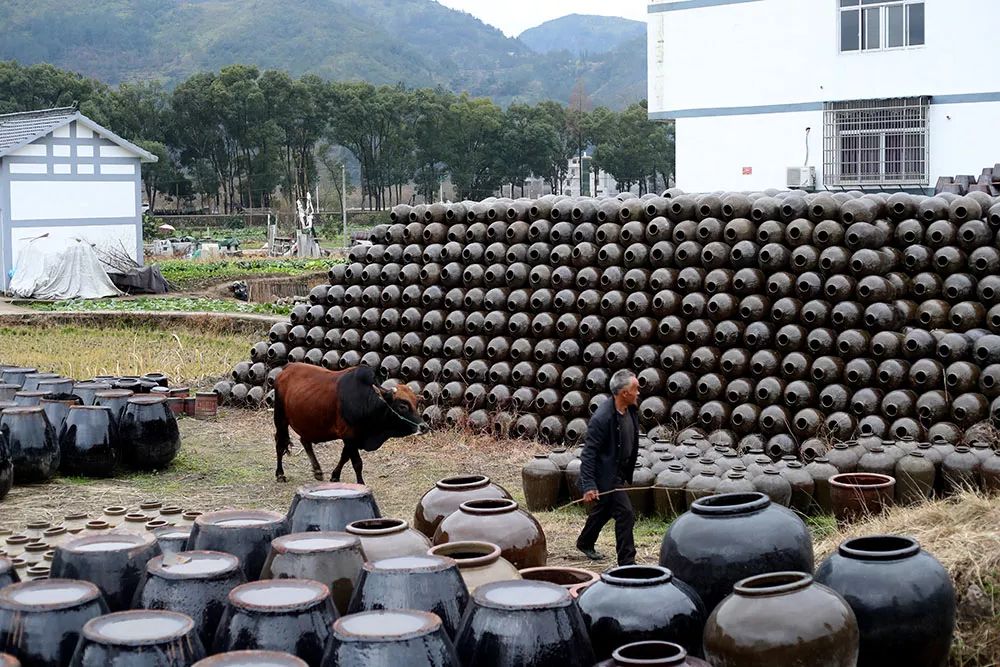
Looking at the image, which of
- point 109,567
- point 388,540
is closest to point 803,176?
point 388,540

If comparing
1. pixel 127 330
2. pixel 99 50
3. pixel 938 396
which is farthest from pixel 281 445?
pixel 99 50

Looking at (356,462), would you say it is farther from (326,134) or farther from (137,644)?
(326,134)

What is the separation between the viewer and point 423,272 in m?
14.0

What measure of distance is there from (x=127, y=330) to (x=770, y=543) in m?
18.8

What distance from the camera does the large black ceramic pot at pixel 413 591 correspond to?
4.93 m

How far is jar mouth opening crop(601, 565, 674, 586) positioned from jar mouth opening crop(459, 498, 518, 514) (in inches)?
69.4

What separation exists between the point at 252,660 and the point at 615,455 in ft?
13.1

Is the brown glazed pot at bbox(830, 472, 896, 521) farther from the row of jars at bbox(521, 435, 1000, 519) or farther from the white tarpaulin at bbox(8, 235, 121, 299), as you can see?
the white tarpaulin at bbox(8, 235, 121, 299)

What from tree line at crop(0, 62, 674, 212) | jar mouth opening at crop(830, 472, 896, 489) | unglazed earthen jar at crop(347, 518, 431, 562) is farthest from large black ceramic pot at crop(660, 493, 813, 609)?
tree line at crop(0, 62, 674, 212)

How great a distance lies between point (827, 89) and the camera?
2328cm

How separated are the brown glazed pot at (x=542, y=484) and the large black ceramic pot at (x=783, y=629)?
5.01 m

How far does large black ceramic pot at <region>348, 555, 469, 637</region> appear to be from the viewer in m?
4.93

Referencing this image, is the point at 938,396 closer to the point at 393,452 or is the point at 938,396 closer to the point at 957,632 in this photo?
the point at 957,632

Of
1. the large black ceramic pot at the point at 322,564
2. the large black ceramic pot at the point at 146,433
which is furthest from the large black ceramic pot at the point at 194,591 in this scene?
the large black ceramic pot at the point at 146,433
